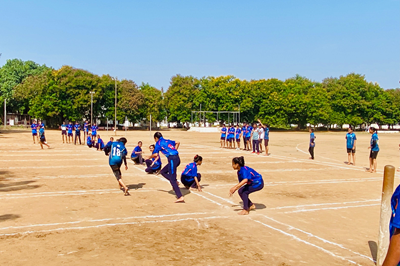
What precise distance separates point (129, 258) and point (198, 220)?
2.38 m

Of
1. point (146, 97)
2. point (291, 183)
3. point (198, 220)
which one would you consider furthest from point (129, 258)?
point (146, 97)

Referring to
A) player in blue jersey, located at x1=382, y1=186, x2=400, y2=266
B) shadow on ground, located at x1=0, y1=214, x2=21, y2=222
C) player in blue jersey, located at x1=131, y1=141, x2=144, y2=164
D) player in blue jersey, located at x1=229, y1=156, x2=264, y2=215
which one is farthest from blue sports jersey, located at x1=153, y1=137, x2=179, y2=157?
player in blue jersey, located at x1=382, y1=186, x2=400, y2=266

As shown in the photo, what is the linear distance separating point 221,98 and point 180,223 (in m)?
75.4

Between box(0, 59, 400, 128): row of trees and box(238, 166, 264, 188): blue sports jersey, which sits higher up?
box(0, 59, 400, 128): row of trees

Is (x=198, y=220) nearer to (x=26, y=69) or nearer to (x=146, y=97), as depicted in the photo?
(x=146, y=97)

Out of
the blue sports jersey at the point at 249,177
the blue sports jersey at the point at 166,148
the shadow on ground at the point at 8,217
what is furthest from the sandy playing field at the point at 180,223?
the blue sports jersey at the point at 166,148

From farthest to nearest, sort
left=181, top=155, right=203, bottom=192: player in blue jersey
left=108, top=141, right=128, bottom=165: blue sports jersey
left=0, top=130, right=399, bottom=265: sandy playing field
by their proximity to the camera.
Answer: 1. left=181, top=155, right=203, bottom=192: player in blue jersey
2. left=108, top=141, right=128, bottom=165: blue sports jersey
3. left=0, top=130, right=399, bottom=265: sandy playing field

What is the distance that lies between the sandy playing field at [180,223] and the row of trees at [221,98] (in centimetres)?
5886

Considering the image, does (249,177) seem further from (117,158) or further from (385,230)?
(117,158)

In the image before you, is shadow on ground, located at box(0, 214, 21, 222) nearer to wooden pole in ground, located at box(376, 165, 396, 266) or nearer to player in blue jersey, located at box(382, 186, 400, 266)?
wooden pole in ground, located at box(376, 165, 396, 266)

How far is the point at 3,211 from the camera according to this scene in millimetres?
7723

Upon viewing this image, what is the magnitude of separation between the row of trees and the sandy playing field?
193 ft

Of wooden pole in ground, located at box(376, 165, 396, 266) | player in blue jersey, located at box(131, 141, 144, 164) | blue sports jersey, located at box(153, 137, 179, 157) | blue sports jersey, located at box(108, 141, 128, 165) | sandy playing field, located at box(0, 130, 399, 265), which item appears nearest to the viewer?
wooden pole in ground, located at box(376, 165, 396, 266)

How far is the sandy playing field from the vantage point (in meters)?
5.31
